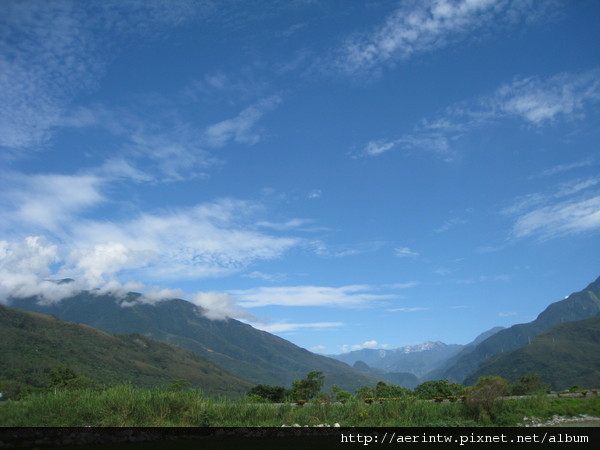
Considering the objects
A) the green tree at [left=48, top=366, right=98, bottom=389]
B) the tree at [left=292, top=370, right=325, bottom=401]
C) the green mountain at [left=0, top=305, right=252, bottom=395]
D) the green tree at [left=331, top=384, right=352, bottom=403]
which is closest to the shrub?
the green tree at [left=331, top=384, right=352, bottom=403]

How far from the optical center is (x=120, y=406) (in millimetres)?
15969

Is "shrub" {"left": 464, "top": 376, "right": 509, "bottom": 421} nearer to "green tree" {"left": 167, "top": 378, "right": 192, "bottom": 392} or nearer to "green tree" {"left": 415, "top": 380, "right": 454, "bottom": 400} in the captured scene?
"green tree" {"left": 167, "top": 378, "right": 192, "bottom": 392}

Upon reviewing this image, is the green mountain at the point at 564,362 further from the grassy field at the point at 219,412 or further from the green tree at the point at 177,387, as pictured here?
the grassy field at the point at 219,412

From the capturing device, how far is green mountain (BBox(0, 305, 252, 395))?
4449 inches

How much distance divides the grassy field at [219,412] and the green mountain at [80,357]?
317 feet

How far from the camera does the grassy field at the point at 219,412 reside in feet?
51.7

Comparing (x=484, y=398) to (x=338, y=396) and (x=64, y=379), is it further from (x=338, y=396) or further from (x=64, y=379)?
(x=64, y=379)

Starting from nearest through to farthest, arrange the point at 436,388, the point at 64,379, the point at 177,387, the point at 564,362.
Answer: the point at 177,387 < the point at 436,388 < the point at 64,379 < the point at 564,362

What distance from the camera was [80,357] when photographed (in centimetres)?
13612

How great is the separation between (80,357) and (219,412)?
139 metres

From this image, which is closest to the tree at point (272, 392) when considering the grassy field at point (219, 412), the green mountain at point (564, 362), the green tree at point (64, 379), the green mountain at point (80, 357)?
the green tree at point (64, 379)

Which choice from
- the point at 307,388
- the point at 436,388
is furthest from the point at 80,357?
the point at 436,388
